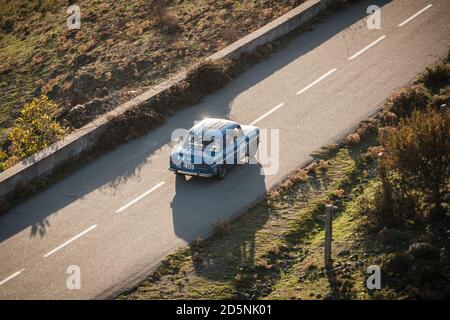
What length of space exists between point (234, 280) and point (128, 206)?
5.07 m

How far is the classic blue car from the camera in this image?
2180 cm

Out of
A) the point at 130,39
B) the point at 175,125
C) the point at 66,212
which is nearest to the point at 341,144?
the point at 175,125

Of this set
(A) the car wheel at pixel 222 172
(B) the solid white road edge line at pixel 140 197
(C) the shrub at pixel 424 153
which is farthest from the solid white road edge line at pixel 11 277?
(C) the shrub at pixel 424 153

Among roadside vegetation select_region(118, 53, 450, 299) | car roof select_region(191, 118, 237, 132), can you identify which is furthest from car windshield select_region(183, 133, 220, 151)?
roadside vegetation select_region(118, 53, 450, 299)

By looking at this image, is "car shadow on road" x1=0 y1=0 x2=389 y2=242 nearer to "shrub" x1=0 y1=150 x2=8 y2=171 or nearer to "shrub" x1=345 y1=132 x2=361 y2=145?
"shrub" x1=0 y1=150 x2=8 y2=171

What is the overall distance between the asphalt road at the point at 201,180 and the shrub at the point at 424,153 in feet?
14.7

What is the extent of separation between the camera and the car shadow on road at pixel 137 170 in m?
21.0

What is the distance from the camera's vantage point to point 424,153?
59.7 ft

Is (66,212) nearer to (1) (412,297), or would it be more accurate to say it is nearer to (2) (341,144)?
(2) (341,144)

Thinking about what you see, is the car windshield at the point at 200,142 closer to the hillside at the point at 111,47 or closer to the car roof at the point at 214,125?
the car roof at the point at 214,125

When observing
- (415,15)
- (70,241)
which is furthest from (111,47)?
(70,241)

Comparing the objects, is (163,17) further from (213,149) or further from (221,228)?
(221,228)

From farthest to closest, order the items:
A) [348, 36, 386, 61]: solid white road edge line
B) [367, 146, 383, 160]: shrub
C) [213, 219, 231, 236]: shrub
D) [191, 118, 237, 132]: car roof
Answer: [348, 36, 386, 61]: solid white road edge line < [191, 118, 237, 132]: car roof < [367, 146, 383, 160]: shrub < [213, 219, 231, 236]: shrub

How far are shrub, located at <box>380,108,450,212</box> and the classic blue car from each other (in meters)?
5.23
